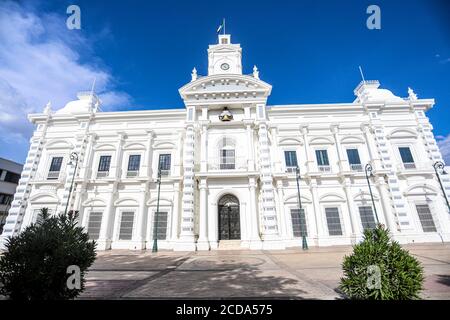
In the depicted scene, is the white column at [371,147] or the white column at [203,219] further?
the white column at [371,147]

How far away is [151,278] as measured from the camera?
7258 mm

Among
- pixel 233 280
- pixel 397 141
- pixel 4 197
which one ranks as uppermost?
pixel 397 141

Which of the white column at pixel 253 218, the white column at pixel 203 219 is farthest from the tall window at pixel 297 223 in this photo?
the white column at pixel 203 219

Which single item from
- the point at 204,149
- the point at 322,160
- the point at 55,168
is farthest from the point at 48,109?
the point at 322,160

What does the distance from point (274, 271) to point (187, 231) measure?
30.5 feet

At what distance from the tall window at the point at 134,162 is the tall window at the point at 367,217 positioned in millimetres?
19306

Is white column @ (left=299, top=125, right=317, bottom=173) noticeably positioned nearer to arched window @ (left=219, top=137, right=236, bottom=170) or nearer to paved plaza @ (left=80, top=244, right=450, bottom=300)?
arched window @ (left=219, top=137, right=236, bottom=170)

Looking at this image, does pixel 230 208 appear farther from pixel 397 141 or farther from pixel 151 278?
pixel 397 141

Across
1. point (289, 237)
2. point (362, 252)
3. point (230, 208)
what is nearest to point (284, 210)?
point (289, 237)

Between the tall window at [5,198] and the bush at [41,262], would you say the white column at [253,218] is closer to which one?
the bush at [41,262]

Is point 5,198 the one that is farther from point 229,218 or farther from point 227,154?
point 229,218

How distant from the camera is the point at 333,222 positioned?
1716cm

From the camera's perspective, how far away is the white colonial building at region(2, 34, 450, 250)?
1669 centimetres

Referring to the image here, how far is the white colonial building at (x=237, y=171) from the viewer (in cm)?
1669
